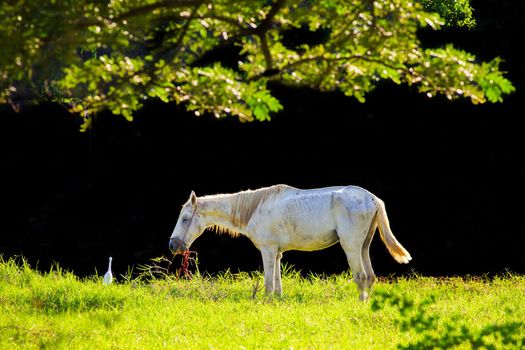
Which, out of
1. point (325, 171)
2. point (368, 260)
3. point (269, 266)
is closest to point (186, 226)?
point (269, 266)

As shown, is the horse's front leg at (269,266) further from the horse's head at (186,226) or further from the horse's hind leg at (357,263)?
the horse's head at (186,226)

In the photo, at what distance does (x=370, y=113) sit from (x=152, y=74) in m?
8.91

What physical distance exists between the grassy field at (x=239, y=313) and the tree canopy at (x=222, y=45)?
164cm

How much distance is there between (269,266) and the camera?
34.9ft

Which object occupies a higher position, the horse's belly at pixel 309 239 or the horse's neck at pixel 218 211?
the horse's neck at pixel 218 211

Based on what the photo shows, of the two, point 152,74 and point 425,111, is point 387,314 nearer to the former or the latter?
point 152,74

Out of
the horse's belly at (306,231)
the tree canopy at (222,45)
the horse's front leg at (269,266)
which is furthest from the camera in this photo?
the horse's front leg at (269,266)

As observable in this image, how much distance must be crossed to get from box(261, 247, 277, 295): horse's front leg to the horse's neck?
0.60 meters

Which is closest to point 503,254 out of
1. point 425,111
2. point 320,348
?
point 425,111

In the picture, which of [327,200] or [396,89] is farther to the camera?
[396,89]

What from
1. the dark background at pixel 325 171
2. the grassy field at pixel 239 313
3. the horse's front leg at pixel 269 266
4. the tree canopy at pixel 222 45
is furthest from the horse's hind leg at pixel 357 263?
the tree canopy at pixel 222 45

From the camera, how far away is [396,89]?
1481cm

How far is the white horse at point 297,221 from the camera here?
1037 cm

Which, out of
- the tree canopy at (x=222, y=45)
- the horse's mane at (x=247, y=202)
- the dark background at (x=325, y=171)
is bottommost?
the dark background at (x=325, y=171)
